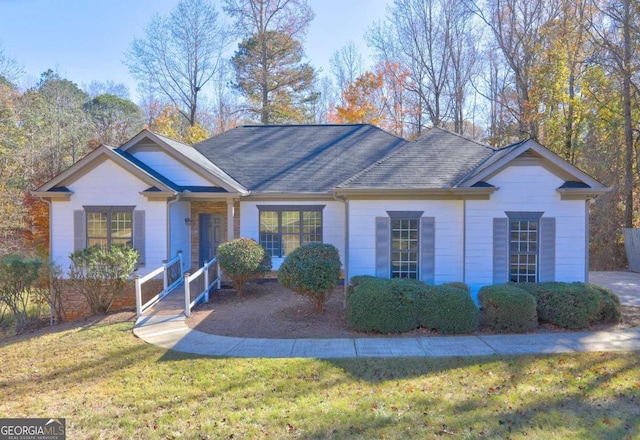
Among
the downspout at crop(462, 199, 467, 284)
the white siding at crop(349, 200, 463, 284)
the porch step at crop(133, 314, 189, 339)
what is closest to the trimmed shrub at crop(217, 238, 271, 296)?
the porch step at crop(133, 314, 189, 339)

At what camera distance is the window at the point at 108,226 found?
41.3ft

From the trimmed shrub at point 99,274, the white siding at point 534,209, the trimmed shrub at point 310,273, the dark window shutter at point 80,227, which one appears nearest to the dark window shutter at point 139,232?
the trimmed shrub at point 99,274

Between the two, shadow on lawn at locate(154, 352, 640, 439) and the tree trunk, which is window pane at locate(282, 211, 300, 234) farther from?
the tree trunk

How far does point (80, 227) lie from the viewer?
1262cm

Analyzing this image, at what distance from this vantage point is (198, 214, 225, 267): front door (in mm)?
14820

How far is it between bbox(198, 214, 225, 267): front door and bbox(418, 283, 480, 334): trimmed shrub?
876 cm

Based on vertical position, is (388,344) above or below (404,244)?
below

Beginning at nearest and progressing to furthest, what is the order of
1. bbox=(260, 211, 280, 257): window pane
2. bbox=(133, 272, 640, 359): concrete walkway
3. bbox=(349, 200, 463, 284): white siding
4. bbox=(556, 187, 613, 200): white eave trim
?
bbox=(133, 272, 640, 359): concrete walkway → bbox=(556, 187, 613, 200): white eave trim → bbox=(349, 200, 463, 284): white siding → bbox=(260, 211, 280, 257): window pane

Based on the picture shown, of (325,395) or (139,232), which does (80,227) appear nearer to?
(139,232)

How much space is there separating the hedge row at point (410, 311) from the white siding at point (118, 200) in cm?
699

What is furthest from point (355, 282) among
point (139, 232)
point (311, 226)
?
point (139, 232)

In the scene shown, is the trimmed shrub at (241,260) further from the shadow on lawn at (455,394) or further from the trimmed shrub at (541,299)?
the trimmed shrub at (541,299)

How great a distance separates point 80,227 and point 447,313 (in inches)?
439

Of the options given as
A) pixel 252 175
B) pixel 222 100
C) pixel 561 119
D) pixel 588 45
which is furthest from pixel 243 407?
pixel 222 100
